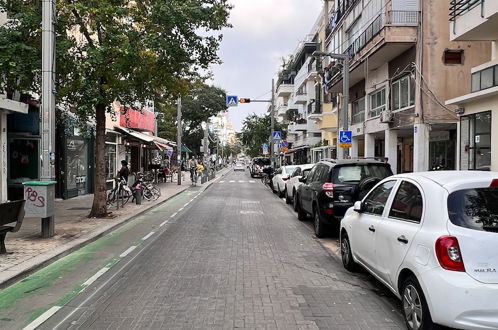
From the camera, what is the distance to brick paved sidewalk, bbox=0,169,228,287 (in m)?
7.57

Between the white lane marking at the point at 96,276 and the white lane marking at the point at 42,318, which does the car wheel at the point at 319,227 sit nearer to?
the white lane marking at the point at 96,276

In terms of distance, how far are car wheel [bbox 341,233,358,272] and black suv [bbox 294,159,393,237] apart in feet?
8.14

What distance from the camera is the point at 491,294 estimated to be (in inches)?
155

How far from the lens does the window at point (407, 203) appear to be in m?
4.91

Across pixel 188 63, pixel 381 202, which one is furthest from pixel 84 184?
pixel 381 202

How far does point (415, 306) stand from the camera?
15.0 ft

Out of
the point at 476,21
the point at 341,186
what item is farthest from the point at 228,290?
the point at 476,21

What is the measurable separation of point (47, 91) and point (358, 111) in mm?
21036

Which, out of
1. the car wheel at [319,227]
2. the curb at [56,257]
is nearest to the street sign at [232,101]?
the curb at [56,257]

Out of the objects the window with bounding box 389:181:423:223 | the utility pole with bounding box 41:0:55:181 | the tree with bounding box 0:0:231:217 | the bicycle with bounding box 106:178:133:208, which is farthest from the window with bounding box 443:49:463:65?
the window with bounding box 389:181:423:223

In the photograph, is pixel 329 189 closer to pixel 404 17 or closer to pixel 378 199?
pixel 378 199

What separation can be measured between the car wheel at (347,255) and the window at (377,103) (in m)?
16.0

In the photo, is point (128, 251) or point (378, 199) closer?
point (378, 199)

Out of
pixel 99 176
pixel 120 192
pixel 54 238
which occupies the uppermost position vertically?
pixel 99 176
